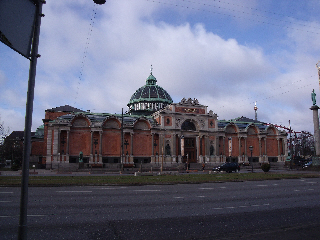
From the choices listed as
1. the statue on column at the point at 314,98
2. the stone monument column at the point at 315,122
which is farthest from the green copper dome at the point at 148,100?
the stone monument column at the point at 315,122

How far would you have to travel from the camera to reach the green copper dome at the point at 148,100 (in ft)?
248

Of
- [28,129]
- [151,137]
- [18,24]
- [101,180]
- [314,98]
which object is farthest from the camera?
[151,137]

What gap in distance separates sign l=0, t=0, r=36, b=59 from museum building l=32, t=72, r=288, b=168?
44381 mm

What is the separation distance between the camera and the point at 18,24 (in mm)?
3857

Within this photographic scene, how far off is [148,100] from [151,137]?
57.9 ft

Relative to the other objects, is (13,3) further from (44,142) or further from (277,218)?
(44,142)

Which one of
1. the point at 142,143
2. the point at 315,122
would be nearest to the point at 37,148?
the point at 142,143

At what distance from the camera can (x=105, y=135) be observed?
5766 centimetres

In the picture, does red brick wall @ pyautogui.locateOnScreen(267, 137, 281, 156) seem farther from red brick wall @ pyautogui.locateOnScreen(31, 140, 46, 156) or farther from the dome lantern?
red brick wall @ pyautogui.locateOnScreen(31, 140, 46, 156)

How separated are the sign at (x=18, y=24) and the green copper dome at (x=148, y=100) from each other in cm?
7048

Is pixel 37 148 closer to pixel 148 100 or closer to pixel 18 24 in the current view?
pixel 148 100

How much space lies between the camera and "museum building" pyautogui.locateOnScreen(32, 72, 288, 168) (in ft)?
180

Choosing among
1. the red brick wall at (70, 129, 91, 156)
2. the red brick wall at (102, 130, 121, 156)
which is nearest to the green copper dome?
the red brick wall at (102, 130, 121, 156)

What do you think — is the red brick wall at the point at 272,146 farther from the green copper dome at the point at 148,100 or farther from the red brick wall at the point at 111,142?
the red brick wall at the point at 111,142
